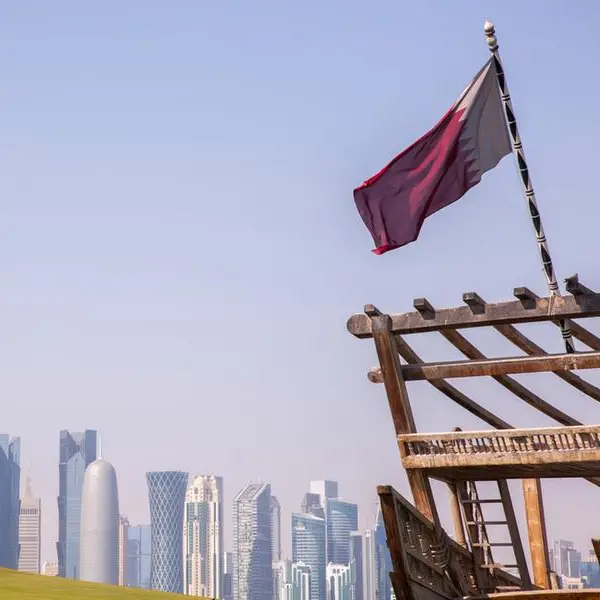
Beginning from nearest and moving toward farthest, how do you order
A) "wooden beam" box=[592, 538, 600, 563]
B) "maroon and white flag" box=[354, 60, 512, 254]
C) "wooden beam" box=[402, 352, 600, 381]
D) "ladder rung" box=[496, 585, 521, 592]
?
"wooden beam" box=[592, 538, 600, 563] < "wooden beam" box=[402, 352, 600, 381] < "maroon and white flag" box=[354, 60, 512, 254] < "ladder rung" box=[496, 585, 521, 592]

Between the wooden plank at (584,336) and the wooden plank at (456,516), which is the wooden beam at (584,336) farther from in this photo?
the wooden plank at (456,516)

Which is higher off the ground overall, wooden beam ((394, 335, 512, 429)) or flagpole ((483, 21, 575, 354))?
flagpole ((483, 21, 575, 354))

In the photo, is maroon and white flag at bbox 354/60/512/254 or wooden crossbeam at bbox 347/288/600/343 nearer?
wooden crossbeam at bbox 347/288/600/343

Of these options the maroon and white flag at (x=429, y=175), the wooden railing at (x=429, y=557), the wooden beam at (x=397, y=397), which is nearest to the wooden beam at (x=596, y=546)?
the wooden railing at (x=429, y=557)

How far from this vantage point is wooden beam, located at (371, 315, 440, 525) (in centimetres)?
1695

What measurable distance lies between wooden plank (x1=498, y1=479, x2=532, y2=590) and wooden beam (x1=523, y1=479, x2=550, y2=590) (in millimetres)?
2314

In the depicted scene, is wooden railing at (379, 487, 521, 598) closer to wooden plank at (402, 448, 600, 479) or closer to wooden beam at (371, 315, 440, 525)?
wooden beam at (371, 315, 440, 525)

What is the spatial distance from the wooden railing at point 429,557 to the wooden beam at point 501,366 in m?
1.82

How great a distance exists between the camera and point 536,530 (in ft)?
72.7

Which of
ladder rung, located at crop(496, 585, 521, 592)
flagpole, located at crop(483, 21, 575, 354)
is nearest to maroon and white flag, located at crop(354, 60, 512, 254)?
flagpole, located at crop(483, 21, 575, 354)

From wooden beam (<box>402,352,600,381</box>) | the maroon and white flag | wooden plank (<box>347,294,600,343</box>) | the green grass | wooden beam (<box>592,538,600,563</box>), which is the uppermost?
the maroon and white flag

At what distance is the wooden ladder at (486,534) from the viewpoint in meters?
18.0

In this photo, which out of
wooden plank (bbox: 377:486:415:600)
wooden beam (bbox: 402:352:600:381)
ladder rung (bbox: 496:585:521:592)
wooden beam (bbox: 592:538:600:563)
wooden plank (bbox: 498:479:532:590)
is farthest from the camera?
wooden plank (bbox: 498:479:532:590)

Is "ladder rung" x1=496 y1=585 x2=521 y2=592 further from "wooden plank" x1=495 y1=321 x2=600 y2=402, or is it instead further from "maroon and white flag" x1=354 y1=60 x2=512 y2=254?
"maroon and white flag" x1=354 y1=60 x2=512 y2=254
